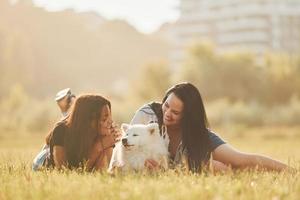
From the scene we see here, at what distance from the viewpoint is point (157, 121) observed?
834 cm

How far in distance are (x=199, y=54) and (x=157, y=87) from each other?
195 inches

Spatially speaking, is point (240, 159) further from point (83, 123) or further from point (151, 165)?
point (83, 123)

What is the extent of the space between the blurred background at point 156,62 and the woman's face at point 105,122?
19757 millimetres

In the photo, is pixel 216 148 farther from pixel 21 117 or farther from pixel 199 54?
pixel 199 54

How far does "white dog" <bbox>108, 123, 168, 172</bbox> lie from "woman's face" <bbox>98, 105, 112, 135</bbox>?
0.26m

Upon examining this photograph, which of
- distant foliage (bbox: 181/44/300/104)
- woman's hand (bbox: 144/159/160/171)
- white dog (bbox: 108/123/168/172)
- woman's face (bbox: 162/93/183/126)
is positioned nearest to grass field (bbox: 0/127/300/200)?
woman's hand (bbox: 144/159/160/171)

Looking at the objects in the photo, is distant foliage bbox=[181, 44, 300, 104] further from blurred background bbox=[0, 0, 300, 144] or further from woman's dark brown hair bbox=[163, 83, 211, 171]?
woman's dark brown hair bbox=[163, 83, 211, 171]

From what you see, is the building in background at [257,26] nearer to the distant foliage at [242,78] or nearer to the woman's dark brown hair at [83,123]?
the distant foliage at [242,78]

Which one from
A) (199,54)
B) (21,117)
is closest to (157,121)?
(21,117)

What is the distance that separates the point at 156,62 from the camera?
2943 inches

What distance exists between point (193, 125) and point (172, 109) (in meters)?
0.32

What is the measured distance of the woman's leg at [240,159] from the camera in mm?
8344

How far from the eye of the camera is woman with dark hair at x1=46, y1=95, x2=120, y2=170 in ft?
26.4

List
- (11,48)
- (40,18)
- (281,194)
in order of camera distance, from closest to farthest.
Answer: (281,194) → (11,48) → (40,18)
